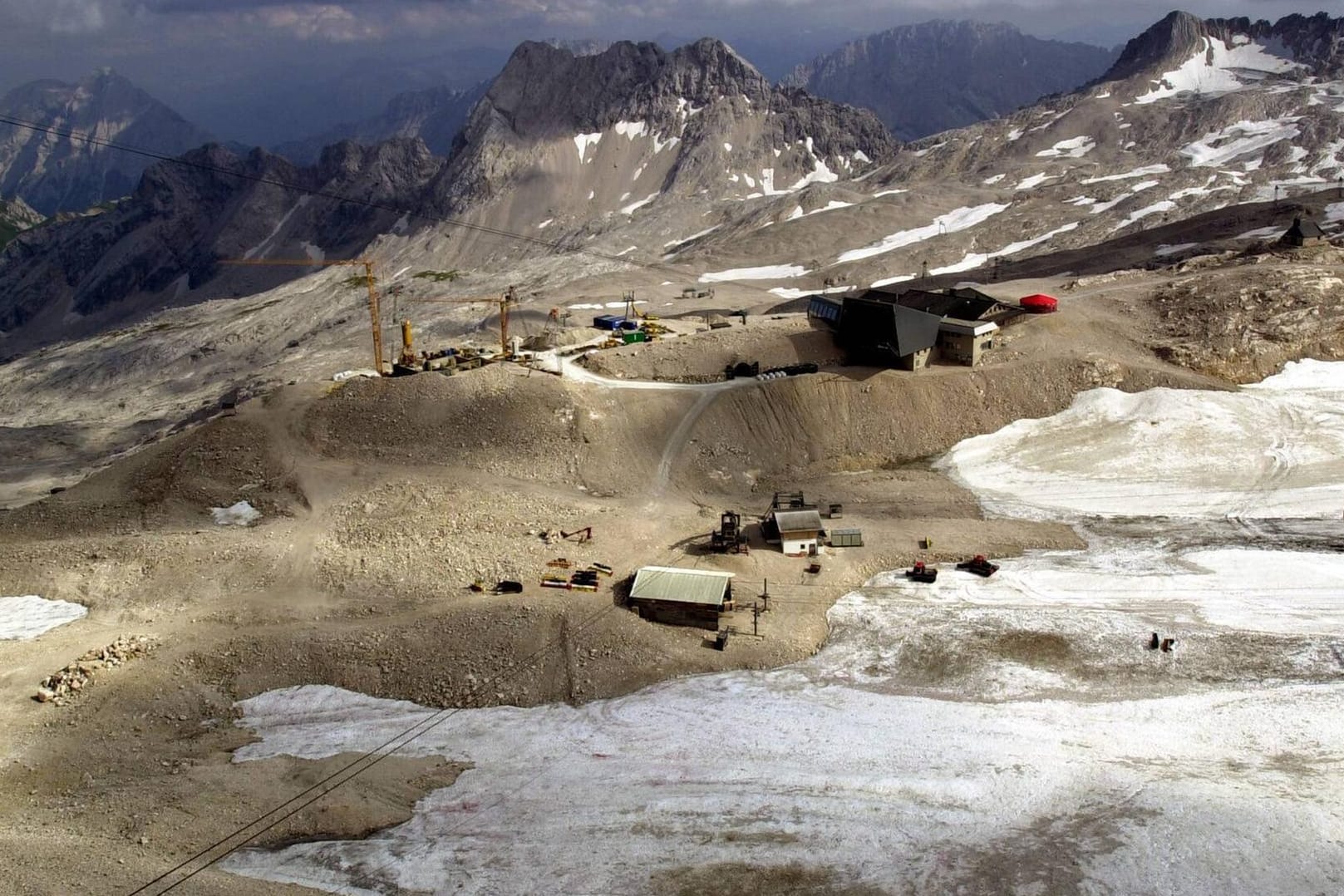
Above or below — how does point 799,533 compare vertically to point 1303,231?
below

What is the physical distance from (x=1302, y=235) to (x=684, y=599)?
260 feet

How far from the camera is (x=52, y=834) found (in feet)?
90.7

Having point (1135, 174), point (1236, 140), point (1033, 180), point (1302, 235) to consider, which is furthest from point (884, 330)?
point (1236, 140)

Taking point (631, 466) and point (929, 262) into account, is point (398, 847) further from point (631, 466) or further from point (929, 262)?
point (929, 262)

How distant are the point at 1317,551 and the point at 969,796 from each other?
97.4 ft

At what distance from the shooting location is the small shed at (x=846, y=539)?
50.4 meters

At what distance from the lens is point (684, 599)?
138ft

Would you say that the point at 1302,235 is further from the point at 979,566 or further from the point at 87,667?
the point at 87,667

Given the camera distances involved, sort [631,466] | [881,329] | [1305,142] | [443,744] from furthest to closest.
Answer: [1305,142] → [881,329] → [631,466] → [443,744]

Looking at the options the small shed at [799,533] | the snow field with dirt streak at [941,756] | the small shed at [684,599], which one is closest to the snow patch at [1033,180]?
the snow field with dirt streak at [941,756]

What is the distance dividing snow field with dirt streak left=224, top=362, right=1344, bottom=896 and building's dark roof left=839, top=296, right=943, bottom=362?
22533mm

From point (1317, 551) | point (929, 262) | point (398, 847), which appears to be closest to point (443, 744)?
point (398, 847)

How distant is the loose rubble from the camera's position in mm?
34906

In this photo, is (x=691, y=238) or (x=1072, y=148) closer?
(x=691, y=238)
